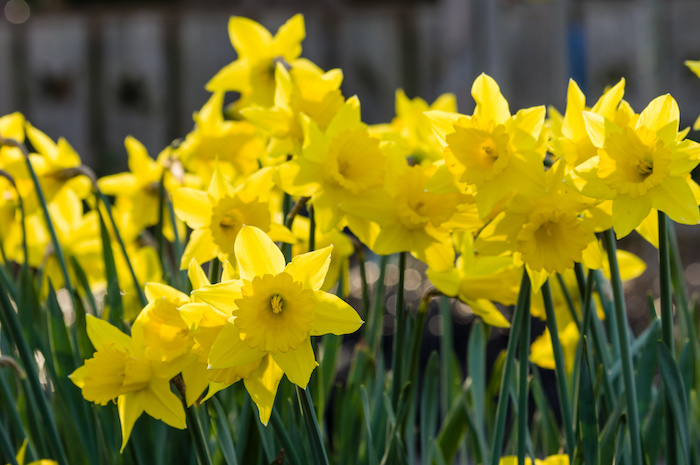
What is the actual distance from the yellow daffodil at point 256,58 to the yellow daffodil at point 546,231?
41 cm

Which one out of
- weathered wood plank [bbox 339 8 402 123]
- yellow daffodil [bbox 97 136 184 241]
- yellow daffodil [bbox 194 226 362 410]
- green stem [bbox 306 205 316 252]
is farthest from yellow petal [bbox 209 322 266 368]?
weathered wood plank [bbox 339 8 402 123]

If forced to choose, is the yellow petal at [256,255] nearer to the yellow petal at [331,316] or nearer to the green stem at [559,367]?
the yellow petal at [331,316]

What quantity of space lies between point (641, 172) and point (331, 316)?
0.29 metres

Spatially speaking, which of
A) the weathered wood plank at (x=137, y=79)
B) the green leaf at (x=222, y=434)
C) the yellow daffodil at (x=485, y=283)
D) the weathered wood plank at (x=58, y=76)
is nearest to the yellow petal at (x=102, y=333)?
the green leaf at (x=222, y=434)

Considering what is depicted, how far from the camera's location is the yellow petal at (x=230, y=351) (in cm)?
57

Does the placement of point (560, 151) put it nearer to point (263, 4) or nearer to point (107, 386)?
point (107, 386)

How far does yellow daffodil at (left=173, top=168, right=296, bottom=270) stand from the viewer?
0.76 m

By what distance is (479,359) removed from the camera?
881 mm

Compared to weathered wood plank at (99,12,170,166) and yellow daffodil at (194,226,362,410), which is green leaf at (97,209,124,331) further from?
weathered wood plank at (99,12,170,166)

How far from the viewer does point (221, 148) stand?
3.43 ft

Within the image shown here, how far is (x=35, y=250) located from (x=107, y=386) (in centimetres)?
57

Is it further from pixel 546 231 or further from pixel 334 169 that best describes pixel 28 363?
pixel 546 231

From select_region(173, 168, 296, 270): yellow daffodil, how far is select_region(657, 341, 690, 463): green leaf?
0.36 metres

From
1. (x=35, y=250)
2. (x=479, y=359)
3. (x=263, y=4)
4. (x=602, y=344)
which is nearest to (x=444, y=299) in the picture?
(x=479, y=359)
